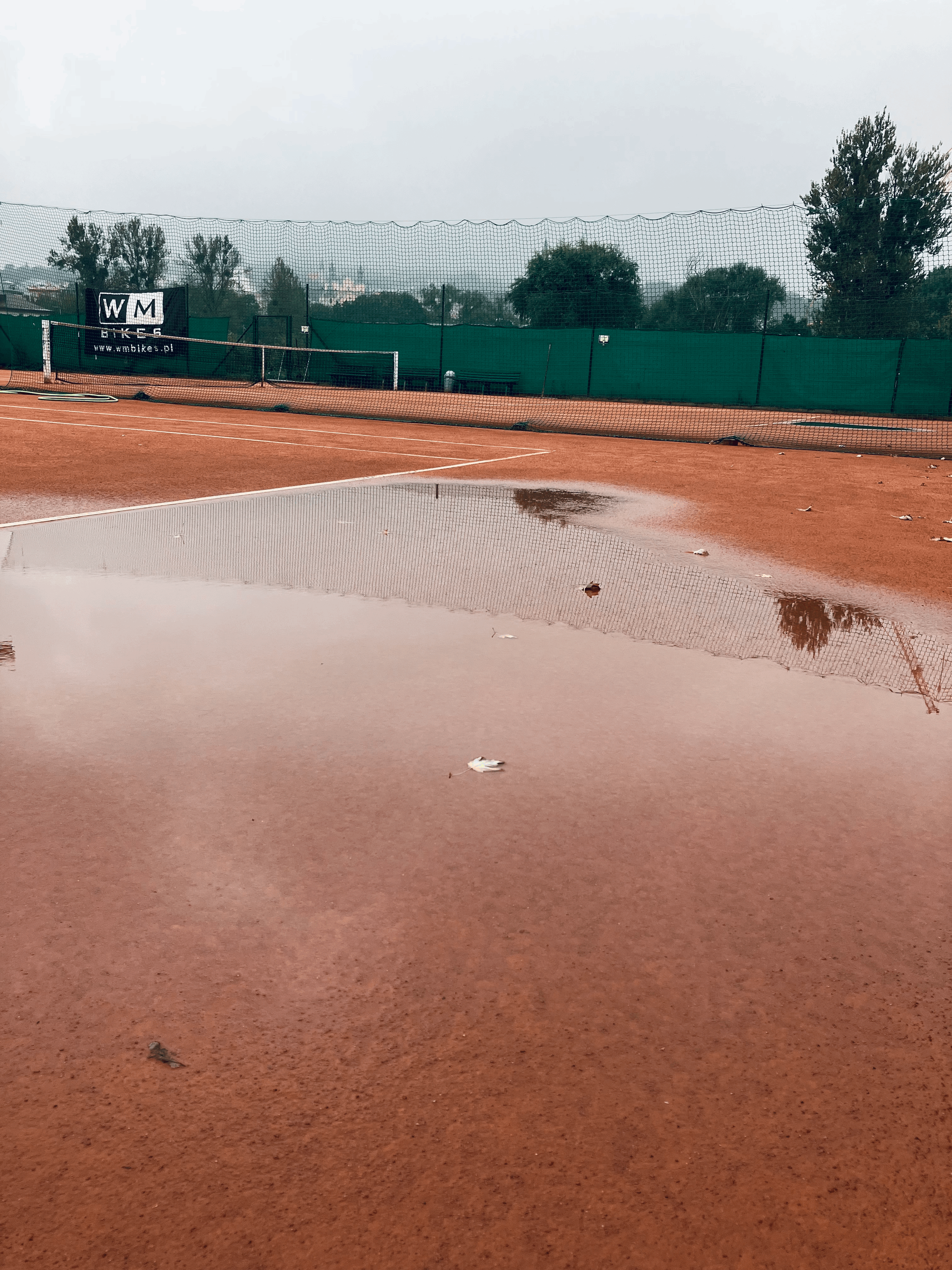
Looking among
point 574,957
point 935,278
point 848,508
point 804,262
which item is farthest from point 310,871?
point 935,278

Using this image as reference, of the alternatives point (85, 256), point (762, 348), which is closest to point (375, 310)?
point (762, 348)

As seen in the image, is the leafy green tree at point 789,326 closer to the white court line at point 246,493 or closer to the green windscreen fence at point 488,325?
the green windscreen fence at point 488,325

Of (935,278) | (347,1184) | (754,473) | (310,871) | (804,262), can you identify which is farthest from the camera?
(935,278)

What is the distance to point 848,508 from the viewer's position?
9.71 meters

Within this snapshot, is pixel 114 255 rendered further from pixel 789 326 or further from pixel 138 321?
pixel 789 326

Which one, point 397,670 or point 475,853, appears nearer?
point 475,853

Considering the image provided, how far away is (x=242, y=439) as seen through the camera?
14.2m

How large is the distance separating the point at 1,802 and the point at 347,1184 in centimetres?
160

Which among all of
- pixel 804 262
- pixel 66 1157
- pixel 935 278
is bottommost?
pixel 66 1157

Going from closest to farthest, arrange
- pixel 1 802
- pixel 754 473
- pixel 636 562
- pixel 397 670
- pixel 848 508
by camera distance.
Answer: pixel 1 802 → pixel 397 670 → pixel 636 562 → pixel 848 508 → pixel 754 473

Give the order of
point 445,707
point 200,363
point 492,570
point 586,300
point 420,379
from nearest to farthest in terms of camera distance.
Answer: point 445,707 < point 492,570 < point 200,363 < point 420,379 < point 586,300

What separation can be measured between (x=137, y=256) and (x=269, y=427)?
84.9ft

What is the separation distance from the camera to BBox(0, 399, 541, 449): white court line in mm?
15273

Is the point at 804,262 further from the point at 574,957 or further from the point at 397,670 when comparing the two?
the point at 574,957
